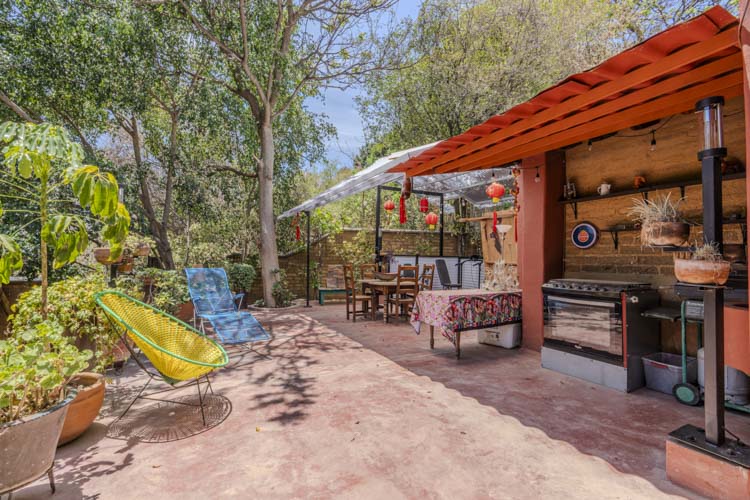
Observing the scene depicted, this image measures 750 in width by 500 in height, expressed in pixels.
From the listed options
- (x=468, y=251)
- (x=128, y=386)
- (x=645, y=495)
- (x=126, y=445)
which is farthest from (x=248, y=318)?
(x=468, y=251)

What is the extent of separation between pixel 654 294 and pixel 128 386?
16.5 ft

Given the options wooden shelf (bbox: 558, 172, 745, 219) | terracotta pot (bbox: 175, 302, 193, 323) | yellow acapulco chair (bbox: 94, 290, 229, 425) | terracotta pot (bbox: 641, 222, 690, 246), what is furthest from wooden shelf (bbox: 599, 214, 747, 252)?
terracotta pot (bbox: 175, 302, 193, 323)

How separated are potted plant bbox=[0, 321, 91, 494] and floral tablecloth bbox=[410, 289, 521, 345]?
3.42 m

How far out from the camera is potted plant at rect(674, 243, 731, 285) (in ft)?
6.02

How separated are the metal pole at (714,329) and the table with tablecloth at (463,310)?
99.1 inches

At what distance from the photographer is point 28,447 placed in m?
1.64

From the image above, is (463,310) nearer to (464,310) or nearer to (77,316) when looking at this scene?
(464,310)

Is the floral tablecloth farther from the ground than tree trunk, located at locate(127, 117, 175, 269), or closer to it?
closer to it

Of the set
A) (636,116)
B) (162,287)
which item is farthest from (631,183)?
(162,287)

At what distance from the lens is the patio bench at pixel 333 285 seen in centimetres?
947

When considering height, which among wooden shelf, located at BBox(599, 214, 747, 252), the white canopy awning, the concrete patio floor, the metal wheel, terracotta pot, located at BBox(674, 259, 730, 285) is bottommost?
the concrete patio floor

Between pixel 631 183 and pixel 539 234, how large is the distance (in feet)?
3.55

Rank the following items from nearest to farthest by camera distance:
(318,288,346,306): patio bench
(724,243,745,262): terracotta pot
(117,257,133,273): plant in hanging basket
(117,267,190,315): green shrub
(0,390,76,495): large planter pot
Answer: (0,390,76,495): large planter pot → (724,243,745,262): terracotta pot → (117,257,133,273): plant in hanging basket → (117,267,190,315): green shrub → (318,288,346,306): patio bench

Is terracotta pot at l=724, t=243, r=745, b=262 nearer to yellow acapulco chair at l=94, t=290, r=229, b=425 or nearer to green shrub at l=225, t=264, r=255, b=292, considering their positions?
yellow acapulco chair at l=94, t=290, r=229, b=425
